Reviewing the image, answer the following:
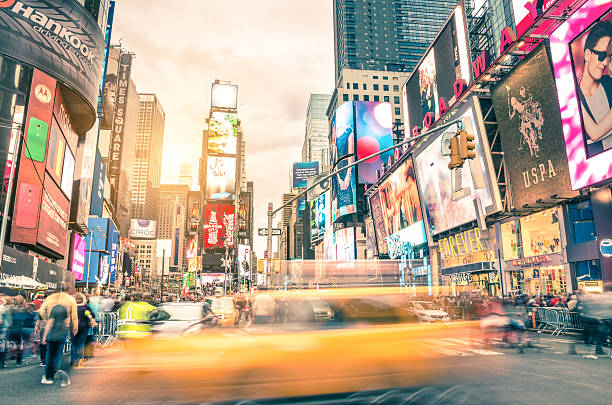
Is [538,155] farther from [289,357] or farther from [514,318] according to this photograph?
[289,357]

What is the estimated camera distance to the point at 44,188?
110ft

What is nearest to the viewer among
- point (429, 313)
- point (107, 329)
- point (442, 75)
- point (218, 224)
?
point (107, 329)

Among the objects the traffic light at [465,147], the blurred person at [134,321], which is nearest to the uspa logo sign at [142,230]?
the blurred person at [134,321]

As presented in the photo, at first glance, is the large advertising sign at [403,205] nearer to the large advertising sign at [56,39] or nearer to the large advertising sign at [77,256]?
the large advertising sign at [56,39]

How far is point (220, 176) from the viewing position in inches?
4353

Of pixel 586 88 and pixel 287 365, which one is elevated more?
pixel 586 88

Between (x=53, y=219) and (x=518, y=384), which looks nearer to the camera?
(x=518, y=384)

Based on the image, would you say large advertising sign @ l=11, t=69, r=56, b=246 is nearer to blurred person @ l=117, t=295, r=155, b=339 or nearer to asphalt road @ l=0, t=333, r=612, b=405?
asphalt road @ l=0, t=333, r=612, b=405

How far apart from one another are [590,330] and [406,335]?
5.65 metres

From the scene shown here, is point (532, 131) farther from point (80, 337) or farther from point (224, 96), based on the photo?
point (224, 96)

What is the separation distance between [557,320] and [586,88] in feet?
42.3

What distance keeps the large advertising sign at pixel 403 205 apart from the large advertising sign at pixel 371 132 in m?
29.5

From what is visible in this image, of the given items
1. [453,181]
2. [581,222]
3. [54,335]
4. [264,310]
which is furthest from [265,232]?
[453,181]

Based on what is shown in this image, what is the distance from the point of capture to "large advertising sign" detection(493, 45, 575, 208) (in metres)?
25.9
